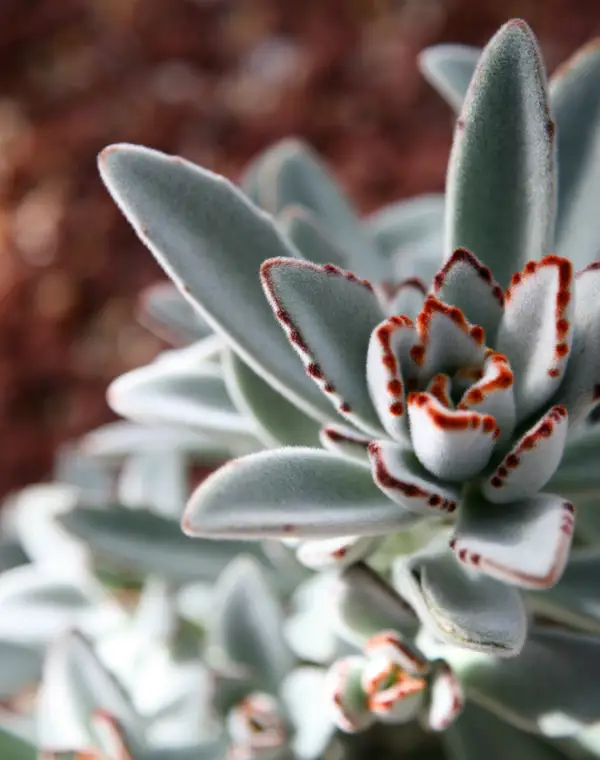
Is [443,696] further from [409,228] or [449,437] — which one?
[409,228]

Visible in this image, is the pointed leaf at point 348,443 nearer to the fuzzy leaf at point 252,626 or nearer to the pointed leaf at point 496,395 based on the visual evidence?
the pointed leaf at point 496,395

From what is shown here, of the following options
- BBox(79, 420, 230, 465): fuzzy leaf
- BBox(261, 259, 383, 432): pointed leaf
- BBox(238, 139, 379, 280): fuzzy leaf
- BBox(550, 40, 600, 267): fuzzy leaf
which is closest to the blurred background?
BBox(79, 420, 230, 465): fuzzy leaf

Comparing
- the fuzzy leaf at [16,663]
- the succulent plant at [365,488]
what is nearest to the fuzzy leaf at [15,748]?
the succulent plant at [365,488]

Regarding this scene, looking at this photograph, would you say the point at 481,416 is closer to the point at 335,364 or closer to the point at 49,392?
the point at 335,364

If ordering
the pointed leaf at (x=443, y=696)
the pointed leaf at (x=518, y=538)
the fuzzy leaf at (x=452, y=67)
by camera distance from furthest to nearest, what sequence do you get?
the fuzzy leaf at (x=452, y=67), the pointed leaf at (x=443, y=696), the pointed leaf at (x=518, y=538)

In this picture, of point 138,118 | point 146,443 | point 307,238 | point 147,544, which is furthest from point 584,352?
point 138,118

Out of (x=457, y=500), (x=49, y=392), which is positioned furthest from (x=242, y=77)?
(x=457, y=500)
